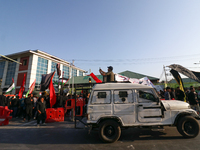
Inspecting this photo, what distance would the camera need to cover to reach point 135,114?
4801mm

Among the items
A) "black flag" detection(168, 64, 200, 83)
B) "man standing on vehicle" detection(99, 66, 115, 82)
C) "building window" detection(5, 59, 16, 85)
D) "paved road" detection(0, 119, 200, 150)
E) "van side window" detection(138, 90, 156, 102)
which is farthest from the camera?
"building window" detection(5, 59, 16, 85)

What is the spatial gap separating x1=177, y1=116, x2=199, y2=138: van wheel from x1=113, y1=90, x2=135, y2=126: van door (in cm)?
186

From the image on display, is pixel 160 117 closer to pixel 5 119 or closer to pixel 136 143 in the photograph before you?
pixel 136 143

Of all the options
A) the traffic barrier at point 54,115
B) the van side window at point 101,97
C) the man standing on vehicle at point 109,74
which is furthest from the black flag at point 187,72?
the traffic barrier at point 54,115

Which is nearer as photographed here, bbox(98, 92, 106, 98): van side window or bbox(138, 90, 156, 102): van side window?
bbox(138, 90, 156, 102): van side window

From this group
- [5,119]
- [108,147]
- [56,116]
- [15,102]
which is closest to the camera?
[108,147]

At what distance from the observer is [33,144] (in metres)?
4.79

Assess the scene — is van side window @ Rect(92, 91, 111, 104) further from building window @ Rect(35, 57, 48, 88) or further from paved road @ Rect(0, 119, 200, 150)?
building window @ Rect(35, 57, 48, 88)

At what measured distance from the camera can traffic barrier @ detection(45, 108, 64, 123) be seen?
8984 mm

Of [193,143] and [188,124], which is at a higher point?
[188,124]


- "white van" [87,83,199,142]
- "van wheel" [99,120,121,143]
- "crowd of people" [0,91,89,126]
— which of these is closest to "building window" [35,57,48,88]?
"crowd of people" [0,91,89,126]

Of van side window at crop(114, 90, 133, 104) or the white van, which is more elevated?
van side window at crop(114, 90, 133, 104)

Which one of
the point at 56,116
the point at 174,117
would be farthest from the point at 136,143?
the point at 56,116

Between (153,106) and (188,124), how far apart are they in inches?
61.1
